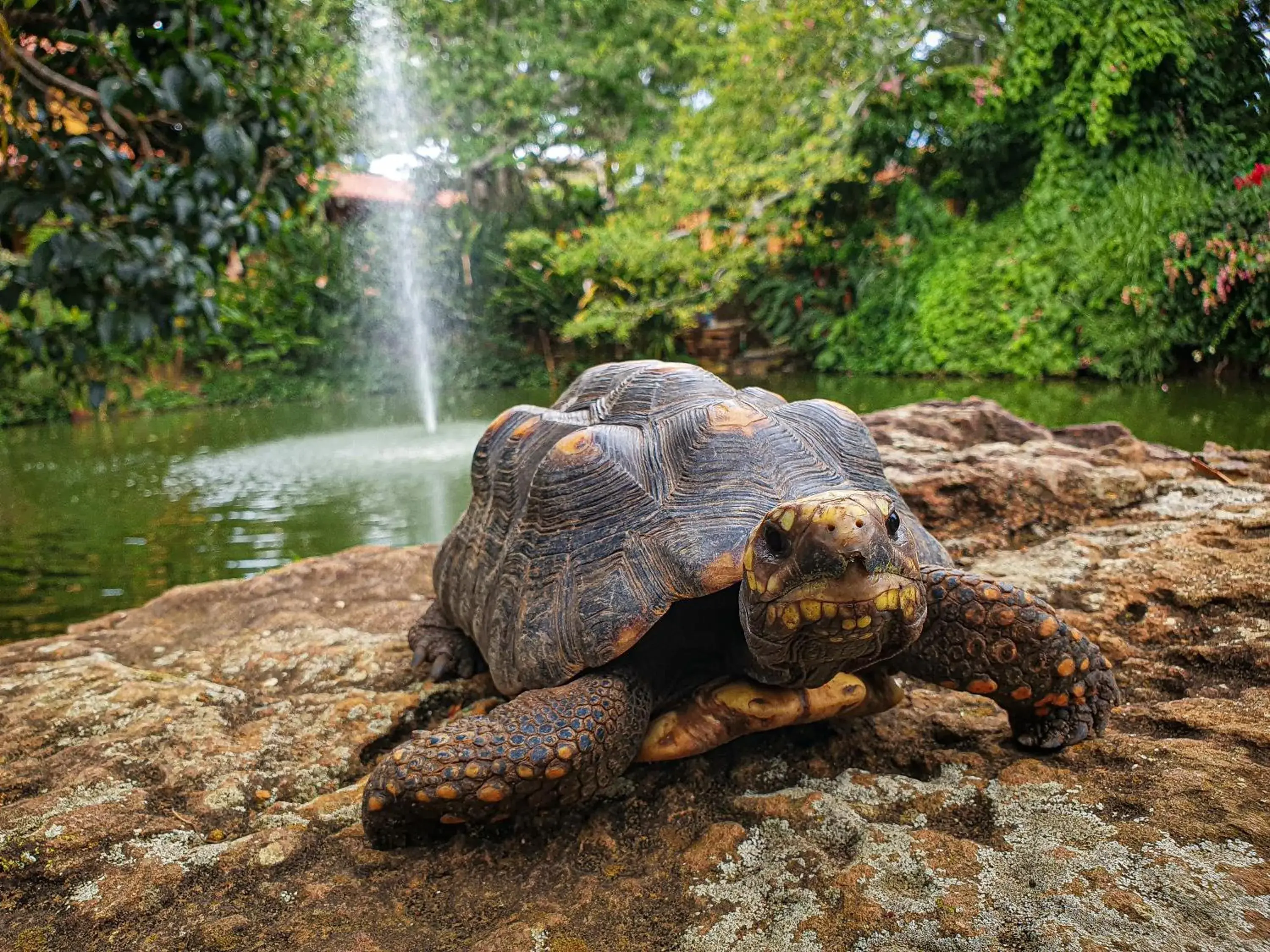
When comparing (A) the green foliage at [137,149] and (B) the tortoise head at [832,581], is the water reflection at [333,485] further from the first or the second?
(B) the tortoise head at [832,581]

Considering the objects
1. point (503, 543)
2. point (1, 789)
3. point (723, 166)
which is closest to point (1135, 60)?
point (723, 166)

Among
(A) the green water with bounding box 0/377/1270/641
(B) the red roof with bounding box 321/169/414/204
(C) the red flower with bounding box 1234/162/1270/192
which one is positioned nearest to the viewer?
(A) the green water with bounding box 0/377/1270/641

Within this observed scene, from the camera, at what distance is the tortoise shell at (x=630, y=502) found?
129 centimetres

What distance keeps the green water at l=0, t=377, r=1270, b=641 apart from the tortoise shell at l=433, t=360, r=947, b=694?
238 centimetres

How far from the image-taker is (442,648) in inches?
77.0

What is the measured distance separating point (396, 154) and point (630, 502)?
49.9ft

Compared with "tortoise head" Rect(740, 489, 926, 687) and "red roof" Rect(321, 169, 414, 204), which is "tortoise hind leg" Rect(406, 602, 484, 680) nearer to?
"tortoise head" Rect(740, 489, 926, 687)

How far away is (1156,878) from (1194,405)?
5.91 m

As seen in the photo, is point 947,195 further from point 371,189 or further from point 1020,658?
point 371,189

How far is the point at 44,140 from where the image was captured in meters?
2.36

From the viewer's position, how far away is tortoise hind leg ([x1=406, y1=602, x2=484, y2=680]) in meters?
1.91

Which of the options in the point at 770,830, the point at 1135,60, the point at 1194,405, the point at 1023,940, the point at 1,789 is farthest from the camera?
the point at 1135,60

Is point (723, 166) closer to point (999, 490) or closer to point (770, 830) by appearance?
point (999, 490)

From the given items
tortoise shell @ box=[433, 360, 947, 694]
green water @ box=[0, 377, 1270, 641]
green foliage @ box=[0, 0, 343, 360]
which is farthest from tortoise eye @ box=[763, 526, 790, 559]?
green water @ box=[0, 377, 1270, 641]
